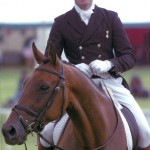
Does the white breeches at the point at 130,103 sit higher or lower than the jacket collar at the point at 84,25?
lower

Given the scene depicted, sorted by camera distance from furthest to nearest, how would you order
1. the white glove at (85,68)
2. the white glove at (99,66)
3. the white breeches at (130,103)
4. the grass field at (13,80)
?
the grass field at (13,80), the white breeches at (130,103), the white glove at (85,68), the white glove at (99,66)

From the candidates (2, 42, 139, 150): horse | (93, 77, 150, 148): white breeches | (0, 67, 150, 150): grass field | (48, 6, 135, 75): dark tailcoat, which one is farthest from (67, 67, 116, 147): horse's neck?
(0, 67, 150, 150): grass field

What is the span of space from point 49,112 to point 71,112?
0.37m

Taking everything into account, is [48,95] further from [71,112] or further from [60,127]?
[60,127]

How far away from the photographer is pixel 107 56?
7082 mm

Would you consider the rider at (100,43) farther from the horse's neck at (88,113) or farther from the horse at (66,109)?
the horse's neck at (88,113)

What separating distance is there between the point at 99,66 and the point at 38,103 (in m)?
0.85

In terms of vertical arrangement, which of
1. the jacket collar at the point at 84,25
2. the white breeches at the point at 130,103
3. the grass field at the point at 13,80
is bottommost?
the grass field at the point at 13,80

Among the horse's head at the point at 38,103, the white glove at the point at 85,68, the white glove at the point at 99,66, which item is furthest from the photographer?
the white glove at the point at 85,68

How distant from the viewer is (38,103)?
5.97 meters

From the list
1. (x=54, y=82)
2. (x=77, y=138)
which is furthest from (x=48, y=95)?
(x=77, y=138)

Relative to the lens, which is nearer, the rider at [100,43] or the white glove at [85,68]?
the white glove at [85,68]

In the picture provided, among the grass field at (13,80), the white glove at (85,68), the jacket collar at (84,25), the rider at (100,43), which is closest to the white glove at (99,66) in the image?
the white glove at (85,68)

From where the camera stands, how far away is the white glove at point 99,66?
659cm
